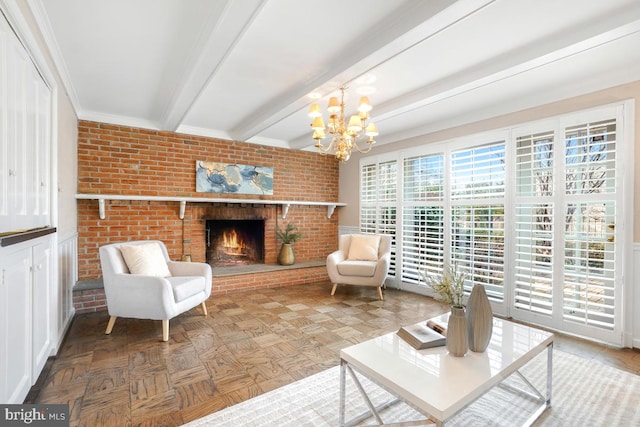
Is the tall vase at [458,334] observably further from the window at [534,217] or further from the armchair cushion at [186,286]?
the armchair cushion at [186,286]

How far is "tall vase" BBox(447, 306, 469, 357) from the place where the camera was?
5.32 ft

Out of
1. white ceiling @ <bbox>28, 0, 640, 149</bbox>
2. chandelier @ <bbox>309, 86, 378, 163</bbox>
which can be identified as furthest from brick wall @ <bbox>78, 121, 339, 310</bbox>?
chandelier @ <bbox>309, 86, 378, 163</bbox>

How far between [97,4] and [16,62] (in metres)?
0.56

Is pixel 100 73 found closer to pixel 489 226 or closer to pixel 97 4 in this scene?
pixel 97 4

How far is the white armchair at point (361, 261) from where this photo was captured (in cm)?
410

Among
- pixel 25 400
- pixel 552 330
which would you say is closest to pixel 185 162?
pixel 25 400

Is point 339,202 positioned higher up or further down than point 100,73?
further down

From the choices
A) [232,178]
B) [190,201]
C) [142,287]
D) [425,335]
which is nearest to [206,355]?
[142,287]

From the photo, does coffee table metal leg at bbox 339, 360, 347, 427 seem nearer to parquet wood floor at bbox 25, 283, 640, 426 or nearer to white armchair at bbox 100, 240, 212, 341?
parquet wood floor at bbox 25, 283, 640, 426

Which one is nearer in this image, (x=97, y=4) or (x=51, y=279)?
(x=97, y=4)

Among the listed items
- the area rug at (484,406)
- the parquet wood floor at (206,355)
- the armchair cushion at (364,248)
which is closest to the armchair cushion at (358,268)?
the armchair cushion at (364,248)

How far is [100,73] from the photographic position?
107 inches

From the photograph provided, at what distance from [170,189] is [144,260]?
1485 millimetres

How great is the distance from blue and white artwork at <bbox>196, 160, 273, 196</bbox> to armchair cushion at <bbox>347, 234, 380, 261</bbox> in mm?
1606
